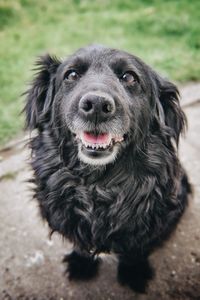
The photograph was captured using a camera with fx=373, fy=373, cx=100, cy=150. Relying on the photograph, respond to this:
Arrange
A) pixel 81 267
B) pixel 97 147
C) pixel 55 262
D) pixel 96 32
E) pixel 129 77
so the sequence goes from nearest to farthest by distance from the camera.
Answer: pixel 97 147 < pixel 129 77 < pixel 81 267 < pixel 55 262 < pixel 96 32

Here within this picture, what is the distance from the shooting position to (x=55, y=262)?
2.83 m

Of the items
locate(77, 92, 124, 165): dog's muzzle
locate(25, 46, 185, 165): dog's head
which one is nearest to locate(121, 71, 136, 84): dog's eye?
locate(25, 46, 185, 165): dog's head

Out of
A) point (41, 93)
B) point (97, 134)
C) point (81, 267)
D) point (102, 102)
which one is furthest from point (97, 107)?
point (81, 267)

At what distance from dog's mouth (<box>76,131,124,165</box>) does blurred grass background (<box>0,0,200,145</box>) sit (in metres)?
2.12

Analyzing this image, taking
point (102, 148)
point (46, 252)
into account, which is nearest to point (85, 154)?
point (102, 148)

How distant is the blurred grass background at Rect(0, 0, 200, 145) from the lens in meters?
4.87

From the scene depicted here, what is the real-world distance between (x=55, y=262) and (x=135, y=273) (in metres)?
0.62

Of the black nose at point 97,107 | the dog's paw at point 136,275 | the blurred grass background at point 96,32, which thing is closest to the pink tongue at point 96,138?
the black nose at point 97,107

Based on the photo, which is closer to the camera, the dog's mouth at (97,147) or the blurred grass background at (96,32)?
the dog's mouth at (97,147)

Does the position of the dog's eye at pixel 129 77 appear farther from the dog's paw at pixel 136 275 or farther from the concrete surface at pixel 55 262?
the dog's paw at pixel 136 275

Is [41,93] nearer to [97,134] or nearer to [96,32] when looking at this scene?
[97,134]

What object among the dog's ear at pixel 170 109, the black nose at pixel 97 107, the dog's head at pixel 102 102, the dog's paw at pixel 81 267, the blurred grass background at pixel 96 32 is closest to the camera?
the black nose at pixel 97 107

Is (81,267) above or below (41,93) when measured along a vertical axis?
below

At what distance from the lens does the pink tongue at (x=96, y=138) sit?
2275 mm
